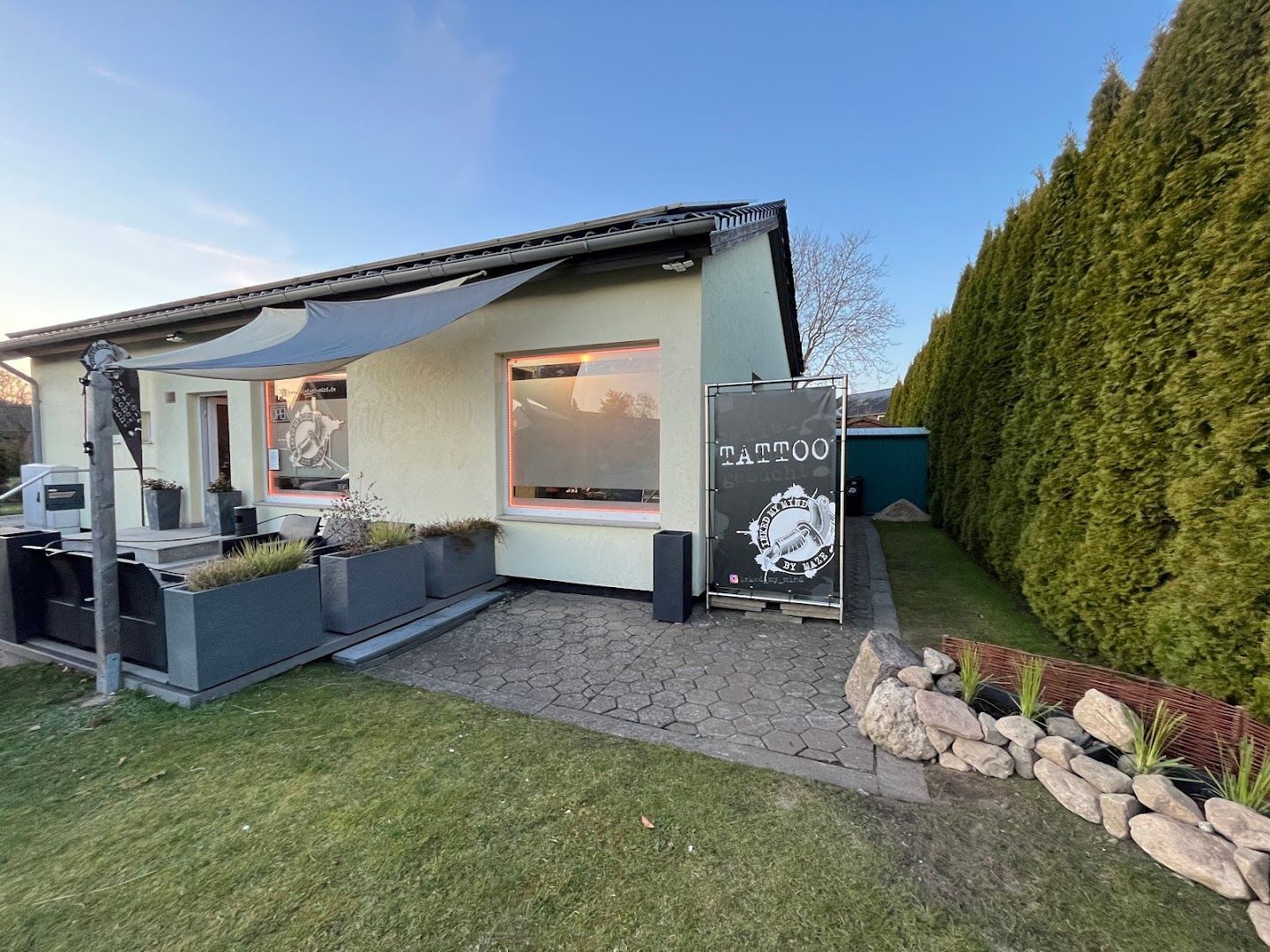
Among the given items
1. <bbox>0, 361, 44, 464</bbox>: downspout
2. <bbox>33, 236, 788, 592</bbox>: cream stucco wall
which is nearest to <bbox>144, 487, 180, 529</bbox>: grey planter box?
<bbox>33, 236, 788, 592</bbox>: cream stucco wall

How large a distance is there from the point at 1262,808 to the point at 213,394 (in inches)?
482

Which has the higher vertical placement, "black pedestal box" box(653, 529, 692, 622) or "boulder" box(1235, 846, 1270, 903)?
"black pedestal box" box(653, 529, 692, 622)

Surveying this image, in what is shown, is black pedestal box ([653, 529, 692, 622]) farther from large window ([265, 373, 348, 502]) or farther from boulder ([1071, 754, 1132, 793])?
large window ([265, 373, 348, 502])

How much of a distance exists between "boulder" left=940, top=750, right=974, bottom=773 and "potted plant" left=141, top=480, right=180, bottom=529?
11179 mm

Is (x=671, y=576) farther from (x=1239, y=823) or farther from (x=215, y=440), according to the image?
(x=215, y=440)

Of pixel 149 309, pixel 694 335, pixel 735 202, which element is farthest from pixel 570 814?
pixel 149 309

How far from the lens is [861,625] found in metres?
5.09

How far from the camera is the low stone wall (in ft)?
6.60

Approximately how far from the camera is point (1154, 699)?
2746 millimetres

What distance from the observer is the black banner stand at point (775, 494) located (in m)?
5.10

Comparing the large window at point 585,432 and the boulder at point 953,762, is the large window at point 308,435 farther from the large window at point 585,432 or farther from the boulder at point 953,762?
the boulder at point 953,762

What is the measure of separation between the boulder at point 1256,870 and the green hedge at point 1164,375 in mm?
1115

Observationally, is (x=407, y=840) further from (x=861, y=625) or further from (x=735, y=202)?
(x=735, y=202)

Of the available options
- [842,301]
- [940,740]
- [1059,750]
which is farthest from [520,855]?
[842,301]
